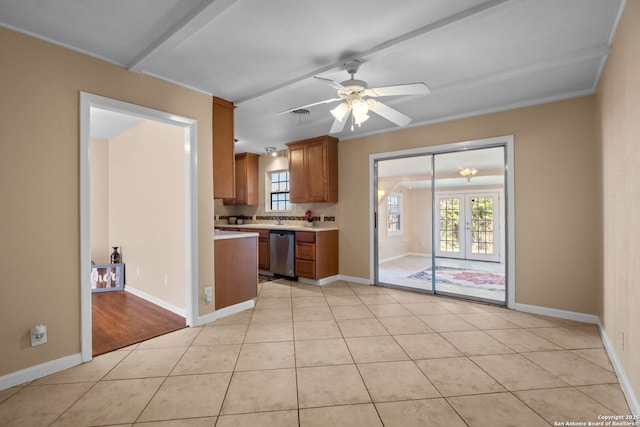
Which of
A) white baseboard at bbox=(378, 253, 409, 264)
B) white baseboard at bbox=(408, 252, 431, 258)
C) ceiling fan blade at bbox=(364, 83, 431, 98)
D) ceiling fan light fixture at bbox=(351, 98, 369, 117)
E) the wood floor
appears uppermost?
ceiling fan blade at bbox=(364, 83, 431, 98)

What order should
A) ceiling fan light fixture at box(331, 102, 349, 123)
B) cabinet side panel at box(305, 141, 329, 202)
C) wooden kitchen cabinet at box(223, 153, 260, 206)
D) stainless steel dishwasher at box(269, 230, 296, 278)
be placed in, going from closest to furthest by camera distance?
ceiling fan light fixture at box(331, 102, 349, 123) < cabinet side panel at box(305, 141, 329, 202) < stainless steel dishwasher at box(269, 230, 296, 278) < wooden kitchen cabinet at box(223, 153, 260, 206)

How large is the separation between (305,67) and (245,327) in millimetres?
2580

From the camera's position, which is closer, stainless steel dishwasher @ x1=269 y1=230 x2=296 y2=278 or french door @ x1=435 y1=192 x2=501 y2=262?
french door @ x1=435 y1=192 x2=501 y2=262

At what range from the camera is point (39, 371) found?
7.16 feet

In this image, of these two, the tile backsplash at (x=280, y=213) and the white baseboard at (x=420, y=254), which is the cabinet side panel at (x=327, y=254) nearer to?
the tile backsplash at (x=280, y=213)

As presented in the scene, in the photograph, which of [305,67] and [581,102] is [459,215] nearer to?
[581,102]

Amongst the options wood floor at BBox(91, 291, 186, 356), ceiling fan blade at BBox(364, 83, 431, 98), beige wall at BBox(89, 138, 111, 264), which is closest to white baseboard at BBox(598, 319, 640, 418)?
ceiling fan blade at BBox(364, 83, 431, 98)

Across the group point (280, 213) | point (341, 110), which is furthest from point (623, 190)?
point (280, 213)

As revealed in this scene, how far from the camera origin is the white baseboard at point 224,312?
3.22 m

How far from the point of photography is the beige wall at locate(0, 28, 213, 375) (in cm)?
207

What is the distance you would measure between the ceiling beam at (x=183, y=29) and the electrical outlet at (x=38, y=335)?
214cm

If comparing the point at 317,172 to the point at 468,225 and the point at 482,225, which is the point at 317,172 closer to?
the point at 468,225

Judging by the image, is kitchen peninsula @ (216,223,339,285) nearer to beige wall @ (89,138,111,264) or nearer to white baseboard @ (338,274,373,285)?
white baseboard @ (338,274,373,285)

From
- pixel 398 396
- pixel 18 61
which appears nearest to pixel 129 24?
pixel 18 61
